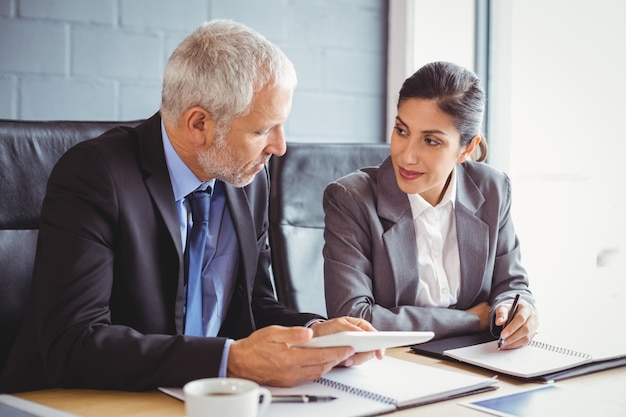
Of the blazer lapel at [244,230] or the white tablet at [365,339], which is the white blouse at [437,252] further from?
the white tablet at [365,339]

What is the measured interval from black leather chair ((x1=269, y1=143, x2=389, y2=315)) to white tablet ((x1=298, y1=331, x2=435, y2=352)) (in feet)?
2.35

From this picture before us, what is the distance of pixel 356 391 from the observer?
1.17 metres

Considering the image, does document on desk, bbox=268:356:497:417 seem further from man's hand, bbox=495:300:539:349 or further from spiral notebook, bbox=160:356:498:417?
man's hand, bbox=495:300:539:349

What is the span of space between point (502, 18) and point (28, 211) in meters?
1.84

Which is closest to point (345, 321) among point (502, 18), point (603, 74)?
point (603, 74)

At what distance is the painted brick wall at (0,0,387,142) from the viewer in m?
2.05

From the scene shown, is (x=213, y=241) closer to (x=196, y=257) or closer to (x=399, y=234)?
(x=196, y=257)

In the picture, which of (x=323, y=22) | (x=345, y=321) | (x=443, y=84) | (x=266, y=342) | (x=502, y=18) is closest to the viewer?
(x=266, y=342)

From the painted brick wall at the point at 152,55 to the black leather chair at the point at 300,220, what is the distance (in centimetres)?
52

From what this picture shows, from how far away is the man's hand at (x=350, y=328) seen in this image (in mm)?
1293

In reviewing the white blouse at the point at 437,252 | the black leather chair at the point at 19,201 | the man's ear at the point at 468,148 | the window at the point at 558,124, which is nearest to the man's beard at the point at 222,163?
the black leather chair at the point at 19,201

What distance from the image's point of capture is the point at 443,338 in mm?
1650

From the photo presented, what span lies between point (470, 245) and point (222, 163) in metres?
0.67

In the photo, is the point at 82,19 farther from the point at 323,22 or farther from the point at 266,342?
the point at 266,342
